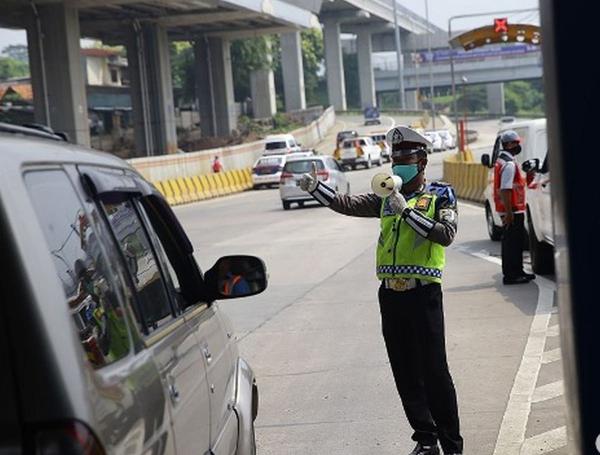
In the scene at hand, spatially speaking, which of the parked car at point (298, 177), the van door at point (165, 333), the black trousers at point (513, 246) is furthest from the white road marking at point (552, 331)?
the parked car at point (298, 177)

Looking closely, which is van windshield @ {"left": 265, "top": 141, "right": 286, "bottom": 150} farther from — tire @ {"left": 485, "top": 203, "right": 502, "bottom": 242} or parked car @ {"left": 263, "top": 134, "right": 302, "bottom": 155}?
tire @ {"left": 485, "top": 203, "right": 502, "bottom": 242}

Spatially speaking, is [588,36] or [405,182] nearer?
[588,36]

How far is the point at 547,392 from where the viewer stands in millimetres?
8102

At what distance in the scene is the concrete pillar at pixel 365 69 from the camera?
11994cm

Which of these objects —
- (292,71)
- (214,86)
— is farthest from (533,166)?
(292,71)

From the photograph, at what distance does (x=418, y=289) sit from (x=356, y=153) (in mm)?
55393

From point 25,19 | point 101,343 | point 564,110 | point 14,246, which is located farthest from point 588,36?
point 25,19

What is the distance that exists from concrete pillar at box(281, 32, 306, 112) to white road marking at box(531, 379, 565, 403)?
89.2m

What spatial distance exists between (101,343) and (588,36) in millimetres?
1506

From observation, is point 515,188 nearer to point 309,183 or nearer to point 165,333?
point 309,183

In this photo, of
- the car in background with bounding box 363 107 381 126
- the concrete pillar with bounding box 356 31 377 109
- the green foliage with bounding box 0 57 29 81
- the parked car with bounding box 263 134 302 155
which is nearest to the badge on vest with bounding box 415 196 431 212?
the parked car with bounding box 263 134 302 155

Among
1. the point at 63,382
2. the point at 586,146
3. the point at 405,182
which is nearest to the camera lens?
the point at 586,146

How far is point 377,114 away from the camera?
103625 mm

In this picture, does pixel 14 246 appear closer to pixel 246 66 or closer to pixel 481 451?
pixel 481 451
